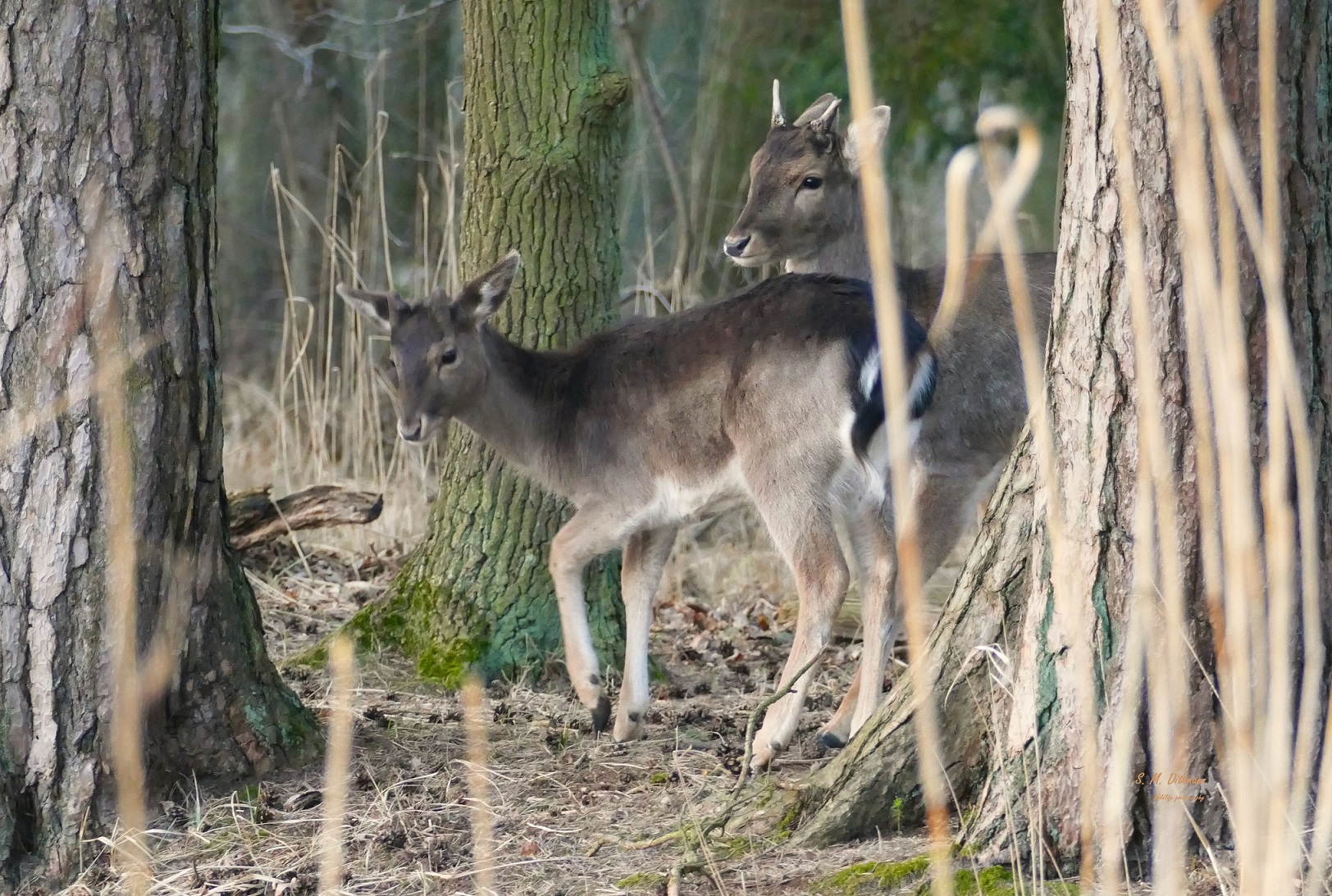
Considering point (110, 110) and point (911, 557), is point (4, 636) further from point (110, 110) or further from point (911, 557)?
point (911, 557)

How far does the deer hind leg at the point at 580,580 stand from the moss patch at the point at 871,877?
2276 millimetres

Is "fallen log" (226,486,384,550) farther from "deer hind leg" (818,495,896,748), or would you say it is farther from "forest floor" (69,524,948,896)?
"deer hind leg" (818,495,896,748)

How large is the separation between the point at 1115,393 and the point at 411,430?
11.3 feet

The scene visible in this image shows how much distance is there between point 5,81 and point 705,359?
282 centimetres

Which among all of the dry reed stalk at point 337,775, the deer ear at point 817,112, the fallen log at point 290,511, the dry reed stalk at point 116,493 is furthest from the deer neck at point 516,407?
the dry reed stalk at point 116,493

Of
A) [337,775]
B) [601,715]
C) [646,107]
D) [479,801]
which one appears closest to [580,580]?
[601,715]

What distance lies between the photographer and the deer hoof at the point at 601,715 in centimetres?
573

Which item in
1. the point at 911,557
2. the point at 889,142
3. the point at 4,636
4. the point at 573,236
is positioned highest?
the point at 889,142

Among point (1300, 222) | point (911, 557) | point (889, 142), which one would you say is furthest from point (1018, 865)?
point (889, 142)

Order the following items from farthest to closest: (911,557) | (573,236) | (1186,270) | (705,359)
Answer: (573,236), (705,359), (1186,270), (911,557)

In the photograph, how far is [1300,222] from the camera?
10.7 feet

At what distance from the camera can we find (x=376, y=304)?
6281 millimetres

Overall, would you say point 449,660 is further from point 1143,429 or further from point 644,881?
point 1143,429

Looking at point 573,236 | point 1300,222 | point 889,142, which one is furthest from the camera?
point 889,142
